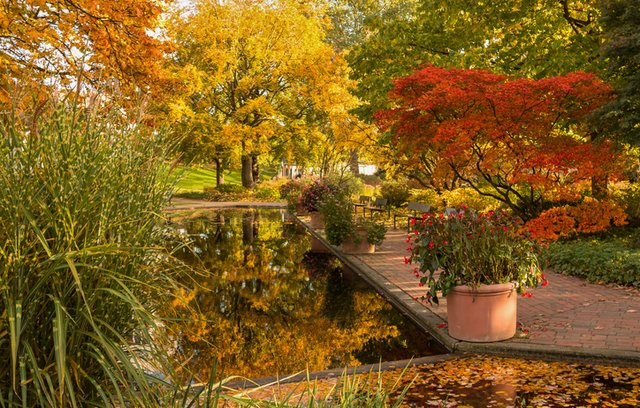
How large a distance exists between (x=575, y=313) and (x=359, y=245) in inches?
247

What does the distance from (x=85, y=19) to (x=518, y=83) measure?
8.08m

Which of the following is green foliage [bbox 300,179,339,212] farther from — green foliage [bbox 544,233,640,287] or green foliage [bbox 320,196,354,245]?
green foliage [bbox 544,233,640,287]

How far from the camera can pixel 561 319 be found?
695 cm

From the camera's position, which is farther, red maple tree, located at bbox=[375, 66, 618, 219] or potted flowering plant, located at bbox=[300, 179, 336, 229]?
potted flowering plant, located at bbox=[300, 179, 336, 229]

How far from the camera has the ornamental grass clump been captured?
610 centimetres

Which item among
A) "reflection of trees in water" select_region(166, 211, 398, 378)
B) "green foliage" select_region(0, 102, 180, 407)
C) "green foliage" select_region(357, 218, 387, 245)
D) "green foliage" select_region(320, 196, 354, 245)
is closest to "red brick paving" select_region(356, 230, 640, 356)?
"reflection of trees in water" select_region(166, 211, 398, 378)

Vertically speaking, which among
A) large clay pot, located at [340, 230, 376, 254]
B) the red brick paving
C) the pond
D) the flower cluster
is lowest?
the pond

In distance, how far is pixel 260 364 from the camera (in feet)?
19.1

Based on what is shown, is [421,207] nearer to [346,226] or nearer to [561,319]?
[346,226]

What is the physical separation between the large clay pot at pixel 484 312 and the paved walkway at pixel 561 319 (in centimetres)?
11

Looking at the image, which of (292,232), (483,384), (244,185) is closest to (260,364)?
(483,384)

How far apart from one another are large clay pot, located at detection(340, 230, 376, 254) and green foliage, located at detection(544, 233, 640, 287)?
3973mm

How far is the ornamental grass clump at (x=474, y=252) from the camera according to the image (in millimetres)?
6102

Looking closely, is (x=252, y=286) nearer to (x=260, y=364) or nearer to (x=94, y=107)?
(x=260, y=364)
